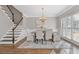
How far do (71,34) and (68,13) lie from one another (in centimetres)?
56

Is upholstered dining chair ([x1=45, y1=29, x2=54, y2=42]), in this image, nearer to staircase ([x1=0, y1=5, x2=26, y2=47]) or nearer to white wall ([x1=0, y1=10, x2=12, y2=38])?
staircase ([x1=0, y1=5, x2=26, y2=47])

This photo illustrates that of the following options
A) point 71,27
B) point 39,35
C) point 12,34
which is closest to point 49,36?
point 39,35

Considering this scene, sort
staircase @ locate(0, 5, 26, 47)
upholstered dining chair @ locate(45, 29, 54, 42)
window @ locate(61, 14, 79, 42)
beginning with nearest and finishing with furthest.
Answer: window @ locate(61, 14, 79, 42), upholstered dining chair @ locate(45, 29, 54, 42), staircase @ locate(0, 5, 26, 47)

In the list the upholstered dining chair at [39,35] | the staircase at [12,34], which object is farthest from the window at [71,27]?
the staircase at [12,34]

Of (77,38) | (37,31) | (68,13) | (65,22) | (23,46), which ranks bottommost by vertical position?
(23,46)

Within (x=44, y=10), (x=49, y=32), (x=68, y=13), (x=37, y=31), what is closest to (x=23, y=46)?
(x=37, y=31)

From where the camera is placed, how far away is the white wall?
2.89 m

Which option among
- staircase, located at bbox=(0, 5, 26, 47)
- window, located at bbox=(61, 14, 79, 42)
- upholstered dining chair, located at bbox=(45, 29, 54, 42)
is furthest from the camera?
staircase, located at bbox=(0, 5, 26, 47)

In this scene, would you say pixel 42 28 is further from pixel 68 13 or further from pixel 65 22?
pixel 68 13

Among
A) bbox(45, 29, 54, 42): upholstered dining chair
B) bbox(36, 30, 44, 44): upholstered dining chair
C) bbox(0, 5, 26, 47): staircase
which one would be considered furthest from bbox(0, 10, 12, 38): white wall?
bbox(45, 29, 54, 42): upholstered dining chair

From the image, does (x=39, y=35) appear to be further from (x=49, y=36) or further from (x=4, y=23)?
(x=4, y=23)
